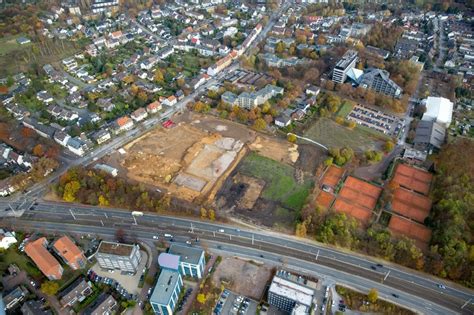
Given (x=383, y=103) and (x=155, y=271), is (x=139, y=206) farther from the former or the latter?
(x=383, y=103)

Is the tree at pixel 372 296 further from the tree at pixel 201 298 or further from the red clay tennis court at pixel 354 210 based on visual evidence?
the tree at pixel 201 298

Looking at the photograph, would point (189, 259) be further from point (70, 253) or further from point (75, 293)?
point (70, 253)

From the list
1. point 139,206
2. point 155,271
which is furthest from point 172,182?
point 155,271

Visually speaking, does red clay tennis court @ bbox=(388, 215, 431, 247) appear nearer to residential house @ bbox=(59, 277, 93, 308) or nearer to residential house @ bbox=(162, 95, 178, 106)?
residential house @ bbox=(59, 277, 93, 308)

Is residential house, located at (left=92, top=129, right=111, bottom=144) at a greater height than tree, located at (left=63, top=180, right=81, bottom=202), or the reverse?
residential house, located at (left=92, top=129, right=111, bottom=144)

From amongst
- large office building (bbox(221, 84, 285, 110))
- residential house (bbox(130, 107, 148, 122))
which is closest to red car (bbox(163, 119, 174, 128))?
residential house (bbox(130, 107, 148, 122))

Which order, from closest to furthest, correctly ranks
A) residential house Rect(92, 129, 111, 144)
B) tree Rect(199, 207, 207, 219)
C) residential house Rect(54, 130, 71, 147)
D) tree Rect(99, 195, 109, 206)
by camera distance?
tree Rect(199, 207, 207, 219)
tree Rect(99, 195, 109, 206)
residential house Rect(54, 130, 71, 147)
residential house Rect(92, 129, 111, 144)

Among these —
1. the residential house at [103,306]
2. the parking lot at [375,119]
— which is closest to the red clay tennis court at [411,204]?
the parking lot at [375,119]
